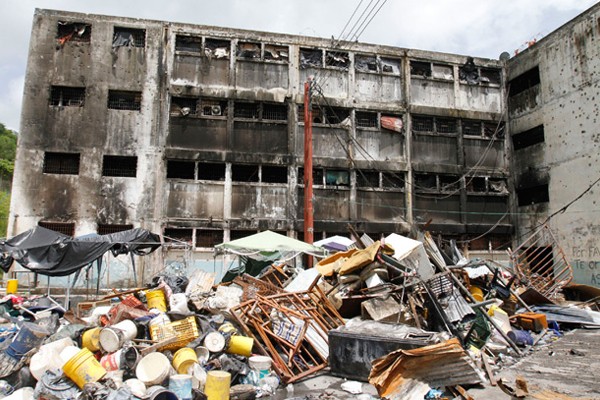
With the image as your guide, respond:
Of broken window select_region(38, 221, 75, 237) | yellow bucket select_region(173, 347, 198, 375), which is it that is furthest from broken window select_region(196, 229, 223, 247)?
yellow bucket select_region(173, 347, 198, 375)

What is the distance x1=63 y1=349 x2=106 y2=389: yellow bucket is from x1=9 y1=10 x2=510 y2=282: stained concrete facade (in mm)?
13151

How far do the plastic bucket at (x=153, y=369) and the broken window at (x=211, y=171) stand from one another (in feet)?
46.6

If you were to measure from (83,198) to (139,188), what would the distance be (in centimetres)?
237

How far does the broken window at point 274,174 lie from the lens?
2008cm

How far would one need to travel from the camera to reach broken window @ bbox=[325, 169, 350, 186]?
67.4 ft

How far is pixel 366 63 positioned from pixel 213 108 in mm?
8244

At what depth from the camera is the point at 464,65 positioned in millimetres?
22703

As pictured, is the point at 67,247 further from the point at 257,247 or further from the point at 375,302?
the point at 375,302

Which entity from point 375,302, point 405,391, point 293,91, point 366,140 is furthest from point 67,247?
point 366,140

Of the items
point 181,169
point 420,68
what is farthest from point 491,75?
point 181,169

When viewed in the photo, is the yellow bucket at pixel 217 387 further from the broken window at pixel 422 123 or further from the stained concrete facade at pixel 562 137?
the broken window at pixel 422 123

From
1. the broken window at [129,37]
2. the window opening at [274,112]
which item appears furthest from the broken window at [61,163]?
the window opening at [274,112]

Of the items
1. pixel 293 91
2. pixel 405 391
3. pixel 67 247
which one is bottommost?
pixel 405 391

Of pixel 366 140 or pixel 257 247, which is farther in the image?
pixel 366 140
